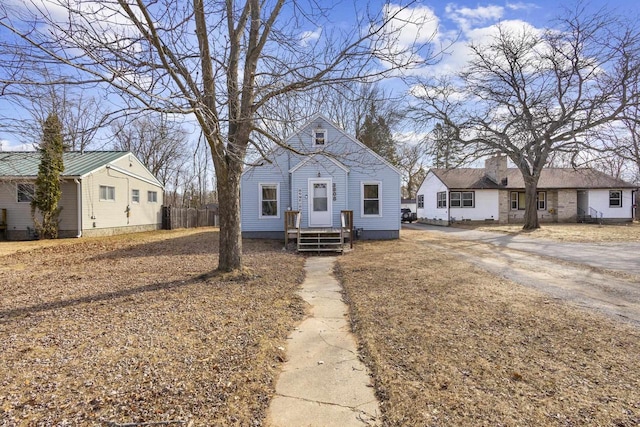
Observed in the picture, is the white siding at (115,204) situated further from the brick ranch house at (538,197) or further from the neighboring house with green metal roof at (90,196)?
the brick ranch house at (538,197)

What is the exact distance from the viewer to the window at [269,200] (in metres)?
15.2

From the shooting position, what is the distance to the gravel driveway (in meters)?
5.61

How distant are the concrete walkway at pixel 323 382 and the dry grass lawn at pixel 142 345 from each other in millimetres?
168

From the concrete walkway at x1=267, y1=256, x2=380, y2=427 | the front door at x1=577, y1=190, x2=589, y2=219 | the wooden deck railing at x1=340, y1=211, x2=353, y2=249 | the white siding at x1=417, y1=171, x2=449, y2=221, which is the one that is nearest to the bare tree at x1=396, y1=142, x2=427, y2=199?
the white siding at x1=417, y1=171, x2=449, y2=221

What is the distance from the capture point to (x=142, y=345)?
3.60 meters

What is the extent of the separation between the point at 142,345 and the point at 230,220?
348 centimetres

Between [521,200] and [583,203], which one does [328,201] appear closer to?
[521,200]

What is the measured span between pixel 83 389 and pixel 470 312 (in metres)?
4.57

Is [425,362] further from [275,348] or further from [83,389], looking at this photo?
[83,389]

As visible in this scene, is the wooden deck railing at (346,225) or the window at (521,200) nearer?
the wooden deck railing at (346,225)

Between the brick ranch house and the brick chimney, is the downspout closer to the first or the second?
the brick ranch house

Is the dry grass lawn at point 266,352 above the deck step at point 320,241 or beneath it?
beneath

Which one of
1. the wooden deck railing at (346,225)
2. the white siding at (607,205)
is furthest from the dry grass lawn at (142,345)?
the white siding at (607,205)

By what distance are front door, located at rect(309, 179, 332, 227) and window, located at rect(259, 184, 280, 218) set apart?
1919mm
